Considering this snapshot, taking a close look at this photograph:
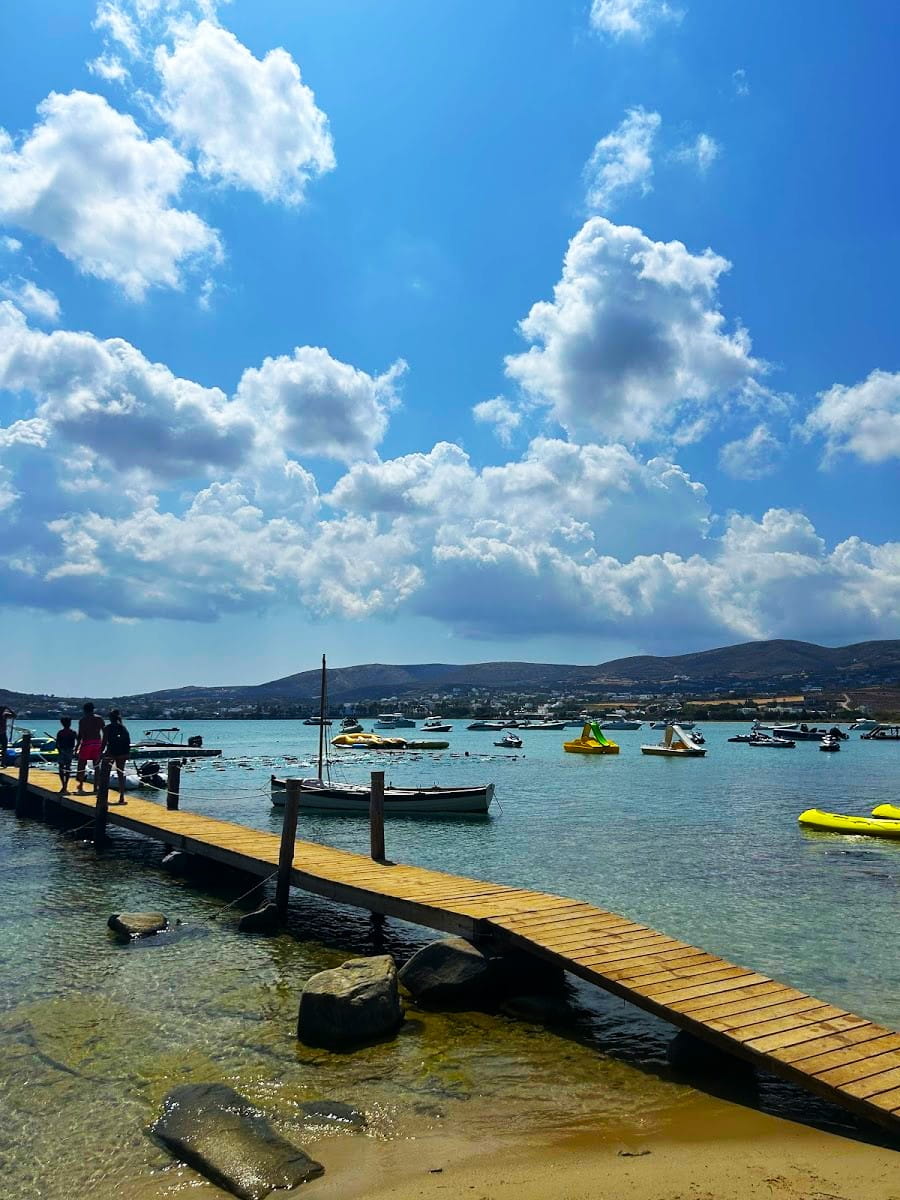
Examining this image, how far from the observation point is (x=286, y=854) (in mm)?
18031

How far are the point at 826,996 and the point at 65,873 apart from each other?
64.1 feet

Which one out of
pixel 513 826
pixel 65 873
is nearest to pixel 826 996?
pixel 65 873

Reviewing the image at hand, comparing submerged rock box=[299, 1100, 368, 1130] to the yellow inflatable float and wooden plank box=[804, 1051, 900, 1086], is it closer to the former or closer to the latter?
wooden plank box=[804, 1051, 900, 1086]

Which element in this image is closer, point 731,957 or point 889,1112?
point 889,1112

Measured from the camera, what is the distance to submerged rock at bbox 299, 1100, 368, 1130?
8.95 metres

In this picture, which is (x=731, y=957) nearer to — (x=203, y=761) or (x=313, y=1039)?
(x=313, y=1039)

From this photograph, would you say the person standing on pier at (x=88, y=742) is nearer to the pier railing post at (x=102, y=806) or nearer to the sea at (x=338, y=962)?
the pier railing post at (x=102, y=806)

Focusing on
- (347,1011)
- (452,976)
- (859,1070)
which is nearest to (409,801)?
(452,976)

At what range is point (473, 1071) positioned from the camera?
10445 mm

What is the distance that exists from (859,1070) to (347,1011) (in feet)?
20.6

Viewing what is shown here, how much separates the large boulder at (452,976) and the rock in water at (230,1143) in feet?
13.0

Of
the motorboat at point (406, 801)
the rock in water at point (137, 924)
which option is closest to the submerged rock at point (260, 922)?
the rock in water at point (137, 924)

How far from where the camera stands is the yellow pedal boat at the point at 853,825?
34.8m

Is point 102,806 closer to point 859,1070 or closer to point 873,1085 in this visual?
point 859,1070
